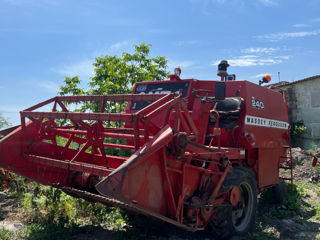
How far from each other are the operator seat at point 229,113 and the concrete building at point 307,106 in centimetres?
1105

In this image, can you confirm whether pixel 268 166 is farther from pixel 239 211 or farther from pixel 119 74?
pixel 119 74

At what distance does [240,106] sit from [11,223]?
4254mm

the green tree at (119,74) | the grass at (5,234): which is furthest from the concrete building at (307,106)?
the grass at (5,234)

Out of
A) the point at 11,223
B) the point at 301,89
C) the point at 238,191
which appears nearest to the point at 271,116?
the point at 238,191

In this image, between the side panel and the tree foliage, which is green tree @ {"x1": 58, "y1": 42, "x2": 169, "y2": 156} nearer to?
the tree foliage

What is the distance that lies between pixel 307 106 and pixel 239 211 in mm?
11544

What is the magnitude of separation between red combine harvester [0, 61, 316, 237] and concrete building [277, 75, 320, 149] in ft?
30.7

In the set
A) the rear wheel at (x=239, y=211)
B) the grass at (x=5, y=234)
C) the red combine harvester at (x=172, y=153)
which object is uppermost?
the red combine harvester at (x=172, y=153)

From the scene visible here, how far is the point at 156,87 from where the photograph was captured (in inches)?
234

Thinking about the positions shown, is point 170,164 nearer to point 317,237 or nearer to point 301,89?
point 317,237

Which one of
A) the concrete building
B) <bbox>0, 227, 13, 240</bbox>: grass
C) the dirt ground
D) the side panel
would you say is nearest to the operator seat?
the side panel

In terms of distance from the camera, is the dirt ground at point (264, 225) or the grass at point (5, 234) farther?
the dirt ground at point (264, 225)

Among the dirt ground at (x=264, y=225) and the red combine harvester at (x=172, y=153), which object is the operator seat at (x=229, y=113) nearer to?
the red combine harvester at (x=172, y=153)

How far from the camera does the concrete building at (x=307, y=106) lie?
14.6 m
